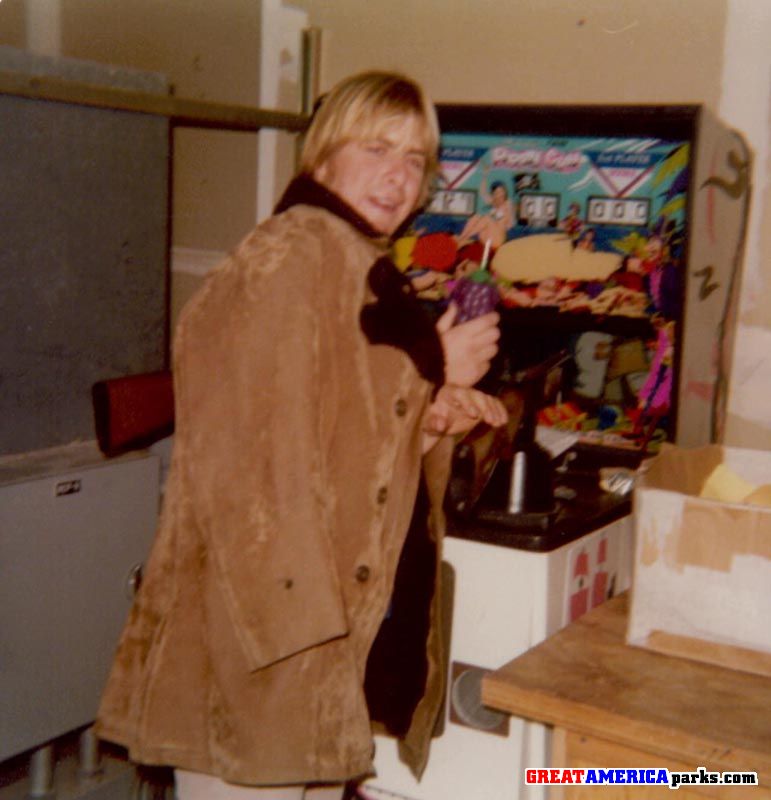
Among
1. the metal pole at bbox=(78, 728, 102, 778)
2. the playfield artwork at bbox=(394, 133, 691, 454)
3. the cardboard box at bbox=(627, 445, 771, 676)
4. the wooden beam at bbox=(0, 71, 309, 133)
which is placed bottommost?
the metal pole at bbox=(78, 728, 102, 778)

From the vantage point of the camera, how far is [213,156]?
9.17 feet

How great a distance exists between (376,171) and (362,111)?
Answer: 3.5 inches

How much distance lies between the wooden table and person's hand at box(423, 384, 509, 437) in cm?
35

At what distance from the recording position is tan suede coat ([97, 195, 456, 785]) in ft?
4.18

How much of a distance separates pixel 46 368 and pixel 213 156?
3.00 ft

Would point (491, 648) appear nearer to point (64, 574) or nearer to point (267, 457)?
point (267, 457)

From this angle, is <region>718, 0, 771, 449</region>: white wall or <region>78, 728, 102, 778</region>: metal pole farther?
<region>78, 728, 102, 778</region>: metal pole

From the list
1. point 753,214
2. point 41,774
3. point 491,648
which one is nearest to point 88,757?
point 41,774

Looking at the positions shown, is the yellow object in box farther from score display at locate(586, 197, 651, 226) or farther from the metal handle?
the metal handle

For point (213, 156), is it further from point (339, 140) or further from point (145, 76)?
point (339, 140)

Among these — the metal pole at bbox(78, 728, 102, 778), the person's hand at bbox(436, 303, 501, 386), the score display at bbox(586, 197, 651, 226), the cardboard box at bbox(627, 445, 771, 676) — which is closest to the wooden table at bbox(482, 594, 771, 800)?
the cardboard box at bbox(627, 445, 771, 676)

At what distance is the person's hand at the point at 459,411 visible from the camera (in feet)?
4.89

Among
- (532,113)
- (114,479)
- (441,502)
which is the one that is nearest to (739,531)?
(441,502)

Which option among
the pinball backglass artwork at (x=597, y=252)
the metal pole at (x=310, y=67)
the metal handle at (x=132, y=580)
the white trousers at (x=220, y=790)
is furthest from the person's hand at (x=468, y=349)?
the metal pole at (x=310, y=67)
